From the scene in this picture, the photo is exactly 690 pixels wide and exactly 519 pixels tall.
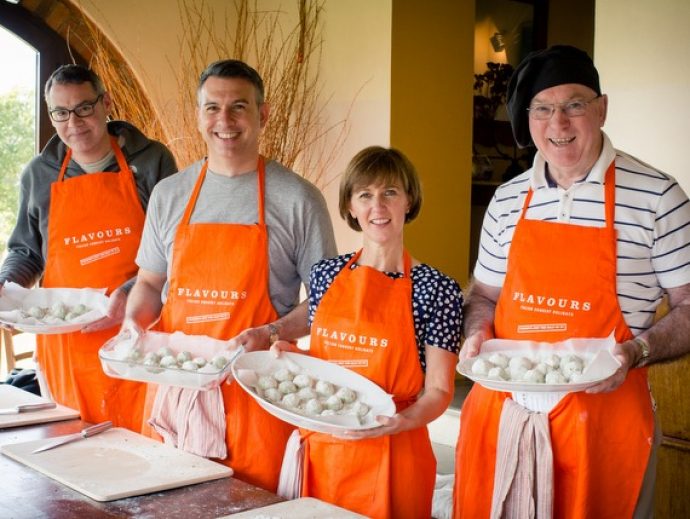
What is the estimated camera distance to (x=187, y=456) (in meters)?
2.02

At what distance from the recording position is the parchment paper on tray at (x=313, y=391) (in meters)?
1.95

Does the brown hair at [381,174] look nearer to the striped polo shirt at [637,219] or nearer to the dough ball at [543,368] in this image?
the striped polo shirt at [637,219]

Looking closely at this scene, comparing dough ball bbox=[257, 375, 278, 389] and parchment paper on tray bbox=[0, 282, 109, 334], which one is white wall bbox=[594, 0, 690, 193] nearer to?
dough ball bbox=[257, 375, 278, 389]

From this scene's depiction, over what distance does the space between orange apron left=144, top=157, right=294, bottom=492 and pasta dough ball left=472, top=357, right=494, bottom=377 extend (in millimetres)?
592

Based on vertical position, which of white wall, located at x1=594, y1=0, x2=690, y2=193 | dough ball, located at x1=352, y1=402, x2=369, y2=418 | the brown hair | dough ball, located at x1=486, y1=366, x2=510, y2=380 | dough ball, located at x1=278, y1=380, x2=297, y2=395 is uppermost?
white wall, located at x1=594, y1=0, x2=690, y2=193

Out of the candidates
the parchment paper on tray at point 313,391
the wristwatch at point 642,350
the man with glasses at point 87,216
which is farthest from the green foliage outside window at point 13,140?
the wristwatch at point 642,350

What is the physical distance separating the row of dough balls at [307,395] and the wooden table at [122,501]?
0.23 m

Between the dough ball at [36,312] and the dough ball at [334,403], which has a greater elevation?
the dough ball at [36,312]

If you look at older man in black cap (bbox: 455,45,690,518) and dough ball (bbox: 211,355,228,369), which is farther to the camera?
dough ball (bbox: 211,355,228,369)

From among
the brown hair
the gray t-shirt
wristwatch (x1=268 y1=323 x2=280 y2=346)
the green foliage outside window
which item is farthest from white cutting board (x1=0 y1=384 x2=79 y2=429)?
the green foliage outside window

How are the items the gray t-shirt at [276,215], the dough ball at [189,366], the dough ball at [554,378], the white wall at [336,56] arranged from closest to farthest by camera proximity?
the dough ball at [554,378] < the dough ball at [189,366] < the gray t-shirt at [276,215] < the white wall at [336,56]

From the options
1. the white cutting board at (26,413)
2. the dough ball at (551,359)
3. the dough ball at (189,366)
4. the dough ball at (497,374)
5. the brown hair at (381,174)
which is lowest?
the white cutting board at (26,413)

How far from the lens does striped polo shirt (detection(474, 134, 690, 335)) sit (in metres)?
2.02

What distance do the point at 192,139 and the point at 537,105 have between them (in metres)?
2.72
